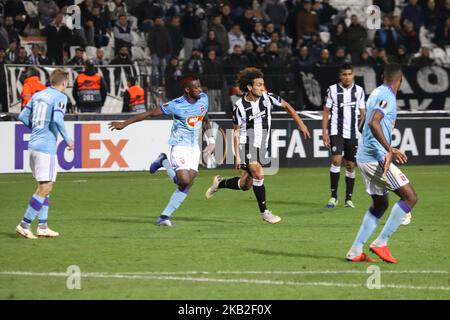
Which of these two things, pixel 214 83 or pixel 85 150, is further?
pixel 214 83

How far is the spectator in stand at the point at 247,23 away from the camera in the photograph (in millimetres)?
28828

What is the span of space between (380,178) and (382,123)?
22.6 inches

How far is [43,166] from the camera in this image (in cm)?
1268

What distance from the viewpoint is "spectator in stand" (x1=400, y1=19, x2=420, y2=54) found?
97.9ft

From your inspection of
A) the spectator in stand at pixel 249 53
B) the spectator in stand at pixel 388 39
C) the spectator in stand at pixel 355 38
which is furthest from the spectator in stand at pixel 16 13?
the spectator in stand at pixel 388 39

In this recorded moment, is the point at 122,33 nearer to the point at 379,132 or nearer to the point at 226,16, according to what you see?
the point at 226,16

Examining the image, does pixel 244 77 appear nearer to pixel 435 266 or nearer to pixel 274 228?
pixel 274 228

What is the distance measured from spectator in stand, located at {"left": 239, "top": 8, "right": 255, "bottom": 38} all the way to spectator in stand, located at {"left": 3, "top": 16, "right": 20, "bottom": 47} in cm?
643

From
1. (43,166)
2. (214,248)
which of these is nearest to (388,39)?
(43,166)

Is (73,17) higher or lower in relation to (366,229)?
higher
